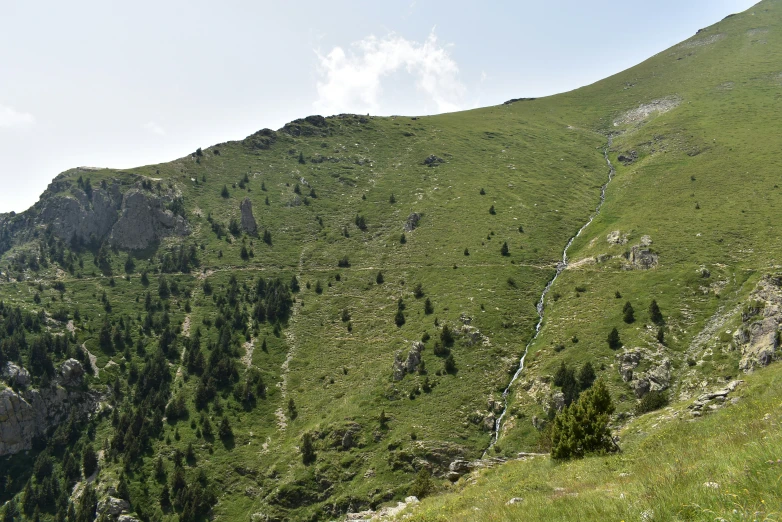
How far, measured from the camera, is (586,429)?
86.0ft

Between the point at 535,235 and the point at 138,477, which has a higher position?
the point at 535,235

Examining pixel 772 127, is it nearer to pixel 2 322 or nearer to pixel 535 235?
pixel 535 235

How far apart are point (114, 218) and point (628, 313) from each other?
138 metres

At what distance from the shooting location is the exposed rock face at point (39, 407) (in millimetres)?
75438

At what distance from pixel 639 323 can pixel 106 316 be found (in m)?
107

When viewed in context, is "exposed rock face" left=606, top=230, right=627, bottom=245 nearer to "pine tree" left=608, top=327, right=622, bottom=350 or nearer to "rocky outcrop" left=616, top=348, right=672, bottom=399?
"pine tree" left=608, top=327, right=622, bottom=350

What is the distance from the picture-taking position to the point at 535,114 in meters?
196

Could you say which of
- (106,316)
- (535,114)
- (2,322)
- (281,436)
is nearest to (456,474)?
(281,436)

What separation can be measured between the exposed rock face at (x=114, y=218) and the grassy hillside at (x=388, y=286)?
160 inches

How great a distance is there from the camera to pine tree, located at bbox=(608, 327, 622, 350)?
6112cm

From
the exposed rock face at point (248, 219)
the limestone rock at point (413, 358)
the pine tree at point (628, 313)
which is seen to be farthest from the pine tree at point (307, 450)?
the exposed rock face at point (248, 219)

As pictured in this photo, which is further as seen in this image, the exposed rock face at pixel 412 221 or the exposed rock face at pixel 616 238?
the exposed rock face at pixel 412 221

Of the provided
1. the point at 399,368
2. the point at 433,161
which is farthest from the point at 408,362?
the point at 433,161

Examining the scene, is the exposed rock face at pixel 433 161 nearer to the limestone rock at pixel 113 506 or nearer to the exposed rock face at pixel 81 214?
the exposed rock face at pixel 81 214
